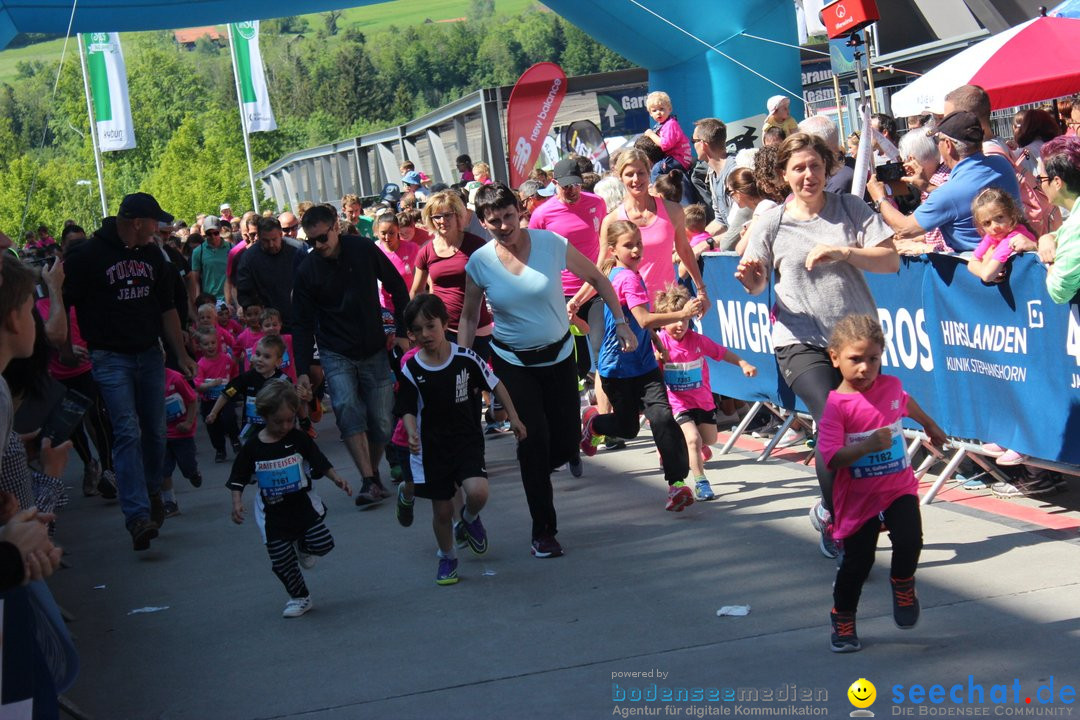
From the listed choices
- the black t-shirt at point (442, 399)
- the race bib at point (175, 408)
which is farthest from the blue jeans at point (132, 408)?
the black t-shirt at point (442, 399)

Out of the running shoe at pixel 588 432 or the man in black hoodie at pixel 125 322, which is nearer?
the man in black hoodie at pixel 125 322

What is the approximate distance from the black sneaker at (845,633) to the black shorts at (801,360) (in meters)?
1.45

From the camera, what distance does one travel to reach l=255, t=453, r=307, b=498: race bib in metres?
6.60

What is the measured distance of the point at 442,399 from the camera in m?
6.70

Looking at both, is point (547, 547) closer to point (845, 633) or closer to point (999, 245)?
point (845, 633)

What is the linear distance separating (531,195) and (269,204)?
85.2 m

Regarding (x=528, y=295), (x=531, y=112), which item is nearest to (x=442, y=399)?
(x=528, y=295)

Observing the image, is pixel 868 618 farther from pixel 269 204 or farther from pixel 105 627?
pixel 269 204

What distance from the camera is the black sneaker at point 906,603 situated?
4.91 meters

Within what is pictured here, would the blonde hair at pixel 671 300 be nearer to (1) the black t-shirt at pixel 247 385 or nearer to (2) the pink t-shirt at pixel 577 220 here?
(2) the pink t-shirt at pixel 577 220

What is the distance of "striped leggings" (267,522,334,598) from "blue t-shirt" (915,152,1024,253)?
142 inches

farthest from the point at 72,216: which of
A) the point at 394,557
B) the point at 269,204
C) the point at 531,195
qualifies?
the point at 394,557

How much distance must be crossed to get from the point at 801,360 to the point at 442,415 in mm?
1866

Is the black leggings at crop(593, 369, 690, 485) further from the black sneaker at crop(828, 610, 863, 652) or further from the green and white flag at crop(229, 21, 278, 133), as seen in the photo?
the green and white flag at crop(229, 21, 278, 133)
